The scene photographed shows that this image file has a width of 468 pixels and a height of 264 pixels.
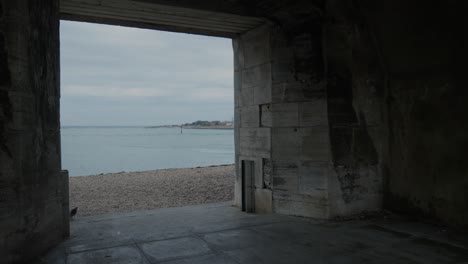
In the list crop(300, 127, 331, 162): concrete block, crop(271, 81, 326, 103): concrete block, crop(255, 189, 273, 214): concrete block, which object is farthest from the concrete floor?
crop(271, 81, 326, 103): concrete block

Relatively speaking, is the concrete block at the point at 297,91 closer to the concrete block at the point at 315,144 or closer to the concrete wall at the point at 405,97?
the concrete wall at the point at 405,97

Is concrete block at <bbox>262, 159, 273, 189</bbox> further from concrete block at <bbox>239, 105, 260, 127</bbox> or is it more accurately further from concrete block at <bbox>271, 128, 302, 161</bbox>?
concrete block at <bbox>239, 105, 260, 127</bbox>

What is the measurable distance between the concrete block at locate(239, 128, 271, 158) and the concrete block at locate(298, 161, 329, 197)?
70 centimetres

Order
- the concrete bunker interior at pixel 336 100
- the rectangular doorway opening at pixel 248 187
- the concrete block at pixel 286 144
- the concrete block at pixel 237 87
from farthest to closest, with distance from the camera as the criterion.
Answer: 1. the concrete block at pixel 237 87
2. the rectangular doorway opening at pixel 248 187
3. the concrete block at pixel 286 144
4. the concrete bunker interior at pixel 336 100

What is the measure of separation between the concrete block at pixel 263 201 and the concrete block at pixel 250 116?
1.17 m

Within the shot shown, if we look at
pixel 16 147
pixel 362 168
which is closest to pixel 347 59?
pixel 362 168

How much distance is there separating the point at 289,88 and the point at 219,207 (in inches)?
104

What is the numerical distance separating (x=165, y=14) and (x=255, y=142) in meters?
2.60

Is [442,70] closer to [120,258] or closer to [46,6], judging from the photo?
[120,258]

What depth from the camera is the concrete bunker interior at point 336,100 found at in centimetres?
491

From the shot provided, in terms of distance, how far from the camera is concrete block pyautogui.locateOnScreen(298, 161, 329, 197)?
5.69 m

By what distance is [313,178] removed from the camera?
19.1 feet

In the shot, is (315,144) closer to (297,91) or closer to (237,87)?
(297,91)

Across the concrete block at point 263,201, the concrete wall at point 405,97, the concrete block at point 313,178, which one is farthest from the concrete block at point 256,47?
the concrete block at point 263,201
